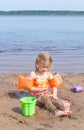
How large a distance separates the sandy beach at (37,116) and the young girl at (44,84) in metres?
0.14

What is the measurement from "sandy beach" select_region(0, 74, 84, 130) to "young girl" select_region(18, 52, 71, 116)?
142 mm

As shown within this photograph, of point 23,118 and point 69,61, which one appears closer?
point 23,118

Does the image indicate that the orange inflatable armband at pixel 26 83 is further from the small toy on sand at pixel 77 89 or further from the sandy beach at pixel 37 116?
the small toy on sand at pixel 77 89

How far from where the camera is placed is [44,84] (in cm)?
664

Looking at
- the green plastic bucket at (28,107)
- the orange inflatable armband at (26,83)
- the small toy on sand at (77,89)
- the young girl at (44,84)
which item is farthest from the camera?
the small toy on sand at (77,89)

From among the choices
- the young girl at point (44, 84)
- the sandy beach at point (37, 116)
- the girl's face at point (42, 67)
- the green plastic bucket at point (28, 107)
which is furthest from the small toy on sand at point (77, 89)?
the green plastic bucket at point (28, 107)

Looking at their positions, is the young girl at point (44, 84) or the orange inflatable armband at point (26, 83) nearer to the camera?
the young girl at point (44, 84)

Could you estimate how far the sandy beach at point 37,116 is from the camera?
5.70 metres

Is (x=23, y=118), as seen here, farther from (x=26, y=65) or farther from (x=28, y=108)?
(x=26, y=65)

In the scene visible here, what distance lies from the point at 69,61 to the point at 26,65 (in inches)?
61.4

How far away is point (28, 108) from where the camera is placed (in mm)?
6172

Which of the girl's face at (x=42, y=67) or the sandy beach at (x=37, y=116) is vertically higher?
the girl's face at (x=42, y=67)

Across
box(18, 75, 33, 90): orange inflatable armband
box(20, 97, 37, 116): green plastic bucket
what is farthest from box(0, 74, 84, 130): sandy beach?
box(18, 75, 33, 90): orange inflatable armband

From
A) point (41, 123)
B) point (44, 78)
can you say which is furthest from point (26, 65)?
point (41, 123)
